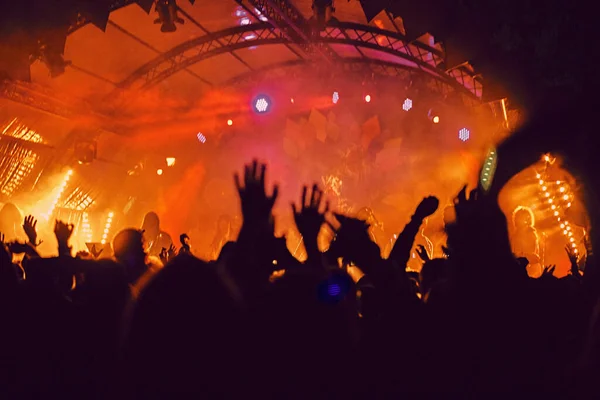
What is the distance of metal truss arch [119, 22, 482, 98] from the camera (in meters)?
10.8

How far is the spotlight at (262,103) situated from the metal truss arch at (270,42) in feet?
9.04

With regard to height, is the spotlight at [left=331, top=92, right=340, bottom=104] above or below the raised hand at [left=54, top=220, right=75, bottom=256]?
above

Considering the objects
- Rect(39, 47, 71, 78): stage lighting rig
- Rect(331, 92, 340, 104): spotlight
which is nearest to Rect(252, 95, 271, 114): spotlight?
Rect(331, 92, 340, 104): spotlight

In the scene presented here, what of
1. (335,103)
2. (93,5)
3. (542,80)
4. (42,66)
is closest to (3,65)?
(93,5)

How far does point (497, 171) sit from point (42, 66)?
9817mm

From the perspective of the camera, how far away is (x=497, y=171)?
213 cm

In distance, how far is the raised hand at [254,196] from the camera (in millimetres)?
2051

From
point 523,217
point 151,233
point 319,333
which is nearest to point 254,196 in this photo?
point 319,333

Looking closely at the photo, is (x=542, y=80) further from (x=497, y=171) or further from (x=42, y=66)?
(x=42, y=66)

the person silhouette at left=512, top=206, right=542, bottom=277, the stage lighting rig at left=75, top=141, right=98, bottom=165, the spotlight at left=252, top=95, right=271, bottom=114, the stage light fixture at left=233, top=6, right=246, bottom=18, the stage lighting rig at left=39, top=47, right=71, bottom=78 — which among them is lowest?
the person silhouette at left=512, top=206, right=542, bottom=277

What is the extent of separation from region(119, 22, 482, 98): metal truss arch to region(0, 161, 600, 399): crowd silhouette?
356 inches

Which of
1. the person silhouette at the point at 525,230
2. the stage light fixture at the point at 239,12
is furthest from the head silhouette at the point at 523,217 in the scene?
the stage light fixture at the point at 239,12

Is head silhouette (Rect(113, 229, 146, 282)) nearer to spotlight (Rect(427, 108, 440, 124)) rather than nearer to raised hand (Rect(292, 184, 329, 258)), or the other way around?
raised hand (Rect(292, 184, 329, 258))

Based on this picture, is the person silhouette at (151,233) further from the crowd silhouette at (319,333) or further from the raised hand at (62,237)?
the crowd silhouette at (319,333)
